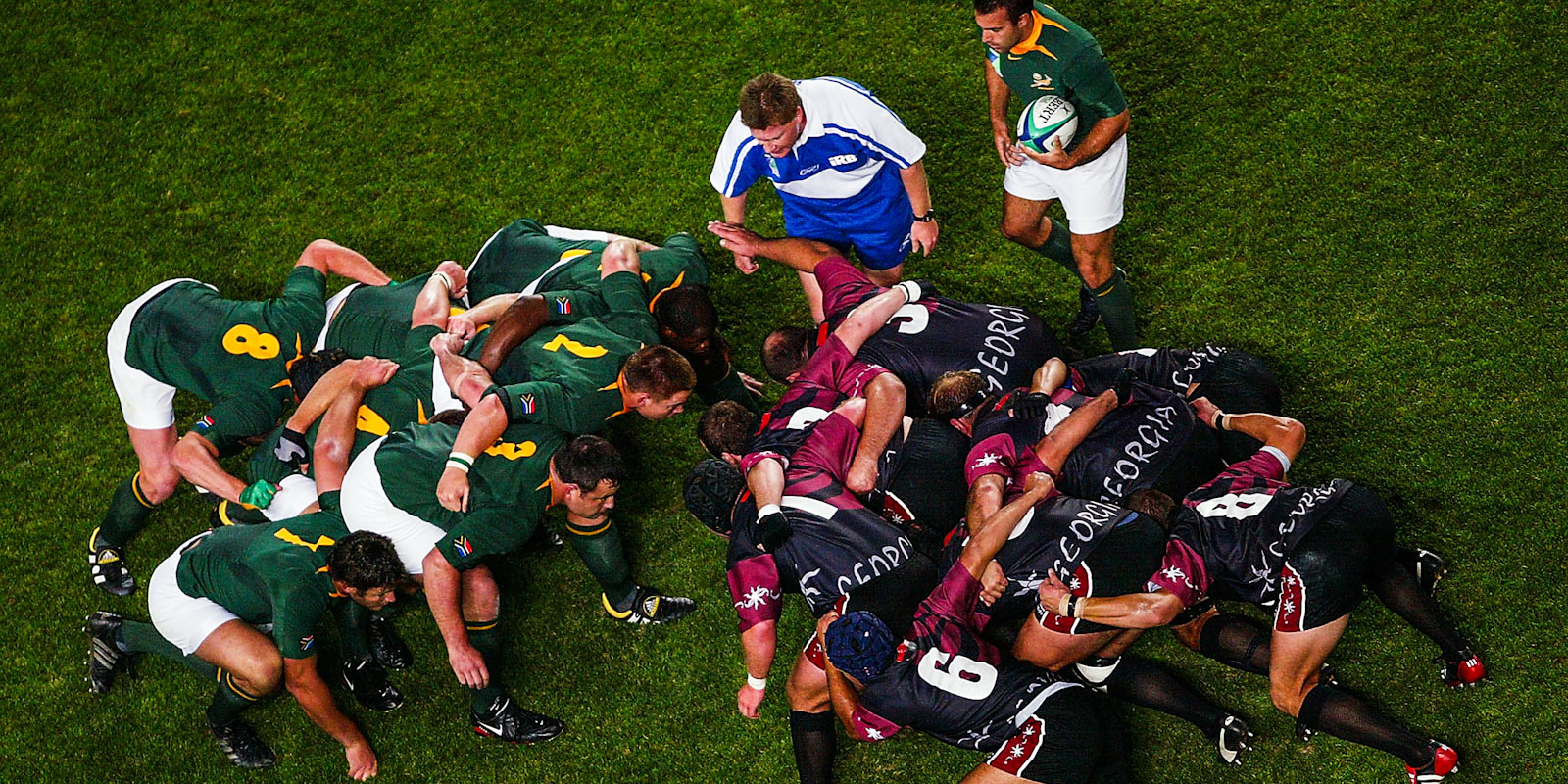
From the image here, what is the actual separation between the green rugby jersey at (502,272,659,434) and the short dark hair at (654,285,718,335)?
8 cm

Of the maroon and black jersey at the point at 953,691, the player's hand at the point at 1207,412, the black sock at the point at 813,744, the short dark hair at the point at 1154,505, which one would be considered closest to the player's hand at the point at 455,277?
the black sock at the point at 813,744

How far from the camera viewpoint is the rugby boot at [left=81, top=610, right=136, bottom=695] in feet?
19.6

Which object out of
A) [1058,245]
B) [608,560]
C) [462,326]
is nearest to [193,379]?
[462,326]

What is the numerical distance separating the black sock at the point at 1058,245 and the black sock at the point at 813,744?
2.66 metres

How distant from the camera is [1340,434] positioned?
601 cm

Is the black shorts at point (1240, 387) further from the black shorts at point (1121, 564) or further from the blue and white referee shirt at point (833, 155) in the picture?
the blue and white referee shirt at point (833, 155)

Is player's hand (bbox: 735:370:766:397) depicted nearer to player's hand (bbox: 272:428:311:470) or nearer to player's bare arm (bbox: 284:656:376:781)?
player's hand (bbox: 272:428:311:470)

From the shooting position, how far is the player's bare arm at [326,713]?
17.3 ft

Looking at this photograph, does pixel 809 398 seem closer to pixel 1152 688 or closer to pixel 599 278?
pixel 599 278

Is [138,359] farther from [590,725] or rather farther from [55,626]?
[590,725]

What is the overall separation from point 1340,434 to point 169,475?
230 inches

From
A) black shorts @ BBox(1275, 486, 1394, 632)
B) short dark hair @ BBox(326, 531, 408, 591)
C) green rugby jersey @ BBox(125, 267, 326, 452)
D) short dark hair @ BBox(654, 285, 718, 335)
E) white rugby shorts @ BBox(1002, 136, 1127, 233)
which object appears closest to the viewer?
black shorts @ BBox(1275, 486, 1394, 632)

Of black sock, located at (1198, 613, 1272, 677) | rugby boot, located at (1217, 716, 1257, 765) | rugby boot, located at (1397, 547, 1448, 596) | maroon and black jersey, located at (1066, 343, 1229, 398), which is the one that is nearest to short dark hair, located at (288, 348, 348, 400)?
maroon and black jersey, located at (1066, 343, 1229, 398)

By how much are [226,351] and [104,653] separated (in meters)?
1.56
